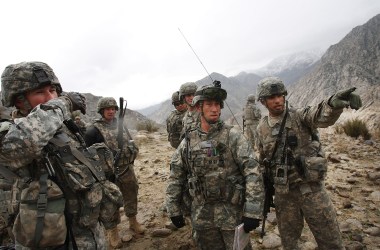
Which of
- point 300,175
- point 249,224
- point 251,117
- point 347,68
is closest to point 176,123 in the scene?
point 300,175

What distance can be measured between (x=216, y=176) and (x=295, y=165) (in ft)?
3.42

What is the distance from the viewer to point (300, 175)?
10.8 ft

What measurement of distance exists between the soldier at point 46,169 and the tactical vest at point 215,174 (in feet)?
3.00

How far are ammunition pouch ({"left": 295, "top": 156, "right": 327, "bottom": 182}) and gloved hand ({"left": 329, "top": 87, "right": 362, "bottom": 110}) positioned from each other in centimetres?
73

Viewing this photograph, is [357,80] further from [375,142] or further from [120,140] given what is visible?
[120,140]

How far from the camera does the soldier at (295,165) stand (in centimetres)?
321

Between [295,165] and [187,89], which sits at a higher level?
[187,89]

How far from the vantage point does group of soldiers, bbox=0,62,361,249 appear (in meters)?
2.03

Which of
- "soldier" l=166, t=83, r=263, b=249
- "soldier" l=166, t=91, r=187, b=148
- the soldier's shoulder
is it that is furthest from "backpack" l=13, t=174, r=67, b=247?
"soldier" l=166, t=91, r=187, b=148

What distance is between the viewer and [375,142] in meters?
8.95

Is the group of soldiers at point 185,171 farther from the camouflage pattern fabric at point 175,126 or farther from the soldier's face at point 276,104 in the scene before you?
the camouflage pattern fabric at point 175,126

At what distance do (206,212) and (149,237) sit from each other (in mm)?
2187

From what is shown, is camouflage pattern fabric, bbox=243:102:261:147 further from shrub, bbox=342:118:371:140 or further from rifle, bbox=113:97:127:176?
rifle, bbox=113:97:127:176

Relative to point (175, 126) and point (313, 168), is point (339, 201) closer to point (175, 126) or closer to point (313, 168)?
point (313, 168)
